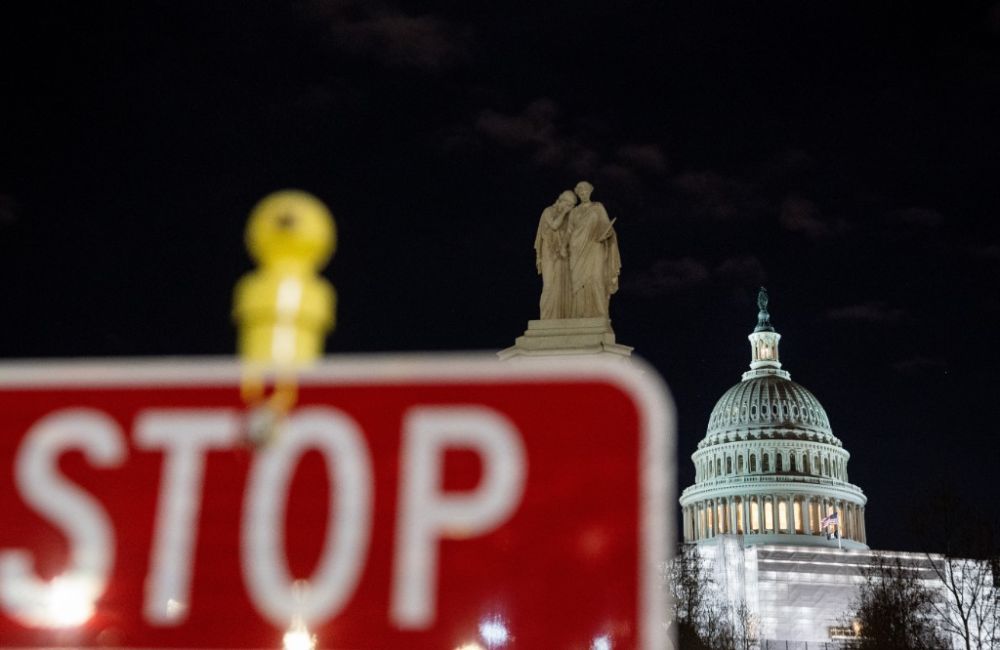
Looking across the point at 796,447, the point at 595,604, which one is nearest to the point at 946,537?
the point at 595,604

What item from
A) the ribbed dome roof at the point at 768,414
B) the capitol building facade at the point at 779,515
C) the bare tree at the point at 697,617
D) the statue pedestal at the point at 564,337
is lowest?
the statue pedestal at the point at 564,337

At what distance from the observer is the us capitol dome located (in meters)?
148

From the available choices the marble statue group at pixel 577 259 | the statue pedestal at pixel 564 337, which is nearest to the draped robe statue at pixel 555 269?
the marble statue group at pixel 577 259

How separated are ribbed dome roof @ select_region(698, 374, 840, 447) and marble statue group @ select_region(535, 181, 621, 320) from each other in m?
140

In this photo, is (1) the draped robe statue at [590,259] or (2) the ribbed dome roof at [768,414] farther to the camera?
(2) the ribbed dome roof at [768,414]

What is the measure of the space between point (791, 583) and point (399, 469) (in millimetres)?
134562

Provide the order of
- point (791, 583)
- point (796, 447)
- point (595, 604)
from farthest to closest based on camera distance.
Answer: point (796, 447) → point (791, 583) → point (595, 604)

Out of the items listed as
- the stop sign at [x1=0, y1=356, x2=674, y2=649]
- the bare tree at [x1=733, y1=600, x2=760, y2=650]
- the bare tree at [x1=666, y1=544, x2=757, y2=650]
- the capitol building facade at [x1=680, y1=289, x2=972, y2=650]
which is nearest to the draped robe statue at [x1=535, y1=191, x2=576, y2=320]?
the stop sign at [x1=0, y1=356, x2=674, y2=649]

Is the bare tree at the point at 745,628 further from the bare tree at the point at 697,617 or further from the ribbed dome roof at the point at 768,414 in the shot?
the ribbed dome roof at the point at 768,414

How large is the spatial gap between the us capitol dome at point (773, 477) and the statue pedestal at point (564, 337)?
130467 millimetres

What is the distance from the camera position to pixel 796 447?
15175 centimetres

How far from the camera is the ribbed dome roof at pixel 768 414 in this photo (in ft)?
504

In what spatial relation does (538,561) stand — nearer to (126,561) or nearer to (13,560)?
(126,561)

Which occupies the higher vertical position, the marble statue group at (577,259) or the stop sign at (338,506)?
the marble statue group at (577,259)
